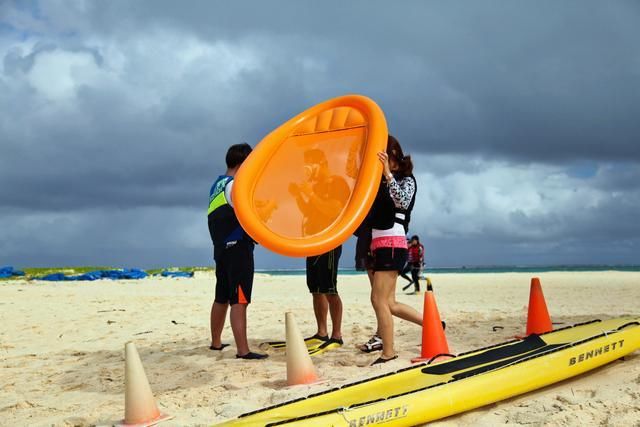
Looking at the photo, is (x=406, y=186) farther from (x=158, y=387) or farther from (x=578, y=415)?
(x=158, y=387)

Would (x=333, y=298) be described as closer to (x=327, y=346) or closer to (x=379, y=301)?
(x=327, y=346)

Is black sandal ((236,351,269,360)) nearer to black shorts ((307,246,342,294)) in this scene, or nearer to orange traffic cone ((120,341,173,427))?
black shorts ((307,246,342,294))

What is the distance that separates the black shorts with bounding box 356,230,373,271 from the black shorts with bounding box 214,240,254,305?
3.69 feet

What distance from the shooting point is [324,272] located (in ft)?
19.4

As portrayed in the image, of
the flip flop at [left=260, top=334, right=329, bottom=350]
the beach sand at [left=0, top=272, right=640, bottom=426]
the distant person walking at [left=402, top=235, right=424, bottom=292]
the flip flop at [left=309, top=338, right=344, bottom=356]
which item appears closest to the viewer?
the beach sand at [left=0, top=272, right=640, bottom=426]

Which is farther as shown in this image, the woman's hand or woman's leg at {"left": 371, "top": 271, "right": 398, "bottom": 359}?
woman's leg at {"left": 371, "top": 271, "right": 398, "bottom": 359}

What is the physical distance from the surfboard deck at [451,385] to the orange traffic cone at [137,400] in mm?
840

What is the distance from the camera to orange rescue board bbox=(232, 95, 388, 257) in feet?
15.3

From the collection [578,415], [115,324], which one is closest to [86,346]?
[115,324]

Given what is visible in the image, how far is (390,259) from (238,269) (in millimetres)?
1520

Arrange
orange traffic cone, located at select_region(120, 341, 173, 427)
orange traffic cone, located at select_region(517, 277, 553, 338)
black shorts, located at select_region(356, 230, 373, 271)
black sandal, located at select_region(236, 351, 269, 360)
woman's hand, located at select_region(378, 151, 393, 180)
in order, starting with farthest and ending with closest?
orange traffic cone, located at select_region(517, 277, 553, 338)
black sandal, located at select_region(236, 351, 269, 360)
black shorts, located at select_region(356, 230, 373, 271)
woman's hand, located at select_region(378, 151, 393, 180)
orange traffic cone, located at select_region(120, 341, 173, 427)

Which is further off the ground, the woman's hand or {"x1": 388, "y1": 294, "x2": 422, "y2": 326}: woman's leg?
the woman's hand

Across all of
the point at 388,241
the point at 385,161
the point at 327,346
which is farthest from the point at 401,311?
the point at 385,161

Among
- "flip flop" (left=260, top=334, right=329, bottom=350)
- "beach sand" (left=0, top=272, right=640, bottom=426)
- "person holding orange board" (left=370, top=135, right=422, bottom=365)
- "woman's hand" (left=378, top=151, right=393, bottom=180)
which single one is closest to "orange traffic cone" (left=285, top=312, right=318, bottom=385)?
"beach sand" (left=0, top=272, right=640, bottom=426)
